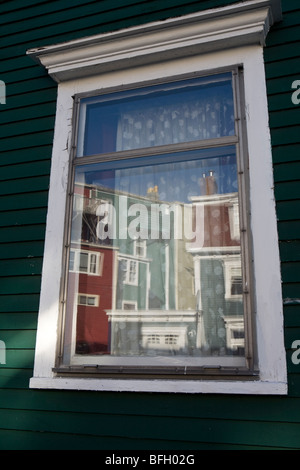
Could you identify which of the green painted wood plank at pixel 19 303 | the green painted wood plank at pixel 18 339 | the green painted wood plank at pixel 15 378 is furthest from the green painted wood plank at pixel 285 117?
the green painted wood plank at pixel 15 378

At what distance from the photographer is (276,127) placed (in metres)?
2.60

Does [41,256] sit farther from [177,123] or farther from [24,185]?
[177,123]

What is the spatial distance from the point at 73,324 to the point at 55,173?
1012 mm

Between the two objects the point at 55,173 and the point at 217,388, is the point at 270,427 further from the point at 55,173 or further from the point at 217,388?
the point at 55,173

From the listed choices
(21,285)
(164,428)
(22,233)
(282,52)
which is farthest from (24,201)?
(282,52)

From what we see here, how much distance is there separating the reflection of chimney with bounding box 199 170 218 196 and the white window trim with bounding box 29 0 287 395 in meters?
0.26

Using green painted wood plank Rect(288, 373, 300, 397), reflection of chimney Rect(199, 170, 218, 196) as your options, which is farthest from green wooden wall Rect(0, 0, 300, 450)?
reflection of chimney Rect(199, 170, 218, 196)

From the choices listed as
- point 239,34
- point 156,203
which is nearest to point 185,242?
point 156,203

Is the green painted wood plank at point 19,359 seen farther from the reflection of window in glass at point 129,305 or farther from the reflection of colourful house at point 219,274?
the reflection of colourful house at point 219,274

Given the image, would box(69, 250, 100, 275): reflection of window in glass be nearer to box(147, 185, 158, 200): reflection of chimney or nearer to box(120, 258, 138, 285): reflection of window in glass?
box(120, 258, 138, 285): reflection of window in glass

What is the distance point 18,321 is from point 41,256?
43cm

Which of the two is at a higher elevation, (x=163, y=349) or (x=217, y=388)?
(x=163, y=349)

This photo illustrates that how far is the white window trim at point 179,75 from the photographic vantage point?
234 centimetres

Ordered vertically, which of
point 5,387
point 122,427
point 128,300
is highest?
point 128,300
